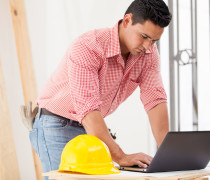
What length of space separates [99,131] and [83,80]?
0.23 meters

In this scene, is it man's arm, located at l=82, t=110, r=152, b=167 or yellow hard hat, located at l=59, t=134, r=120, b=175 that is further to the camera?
man's arm, located at l=82, t=110, r=152, b=167

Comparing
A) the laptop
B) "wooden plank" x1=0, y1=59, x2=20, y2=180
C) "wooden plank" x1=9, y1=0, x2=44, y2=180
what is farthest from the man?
"wooden plank" x1=9, y1=0, x2=44, y2=180

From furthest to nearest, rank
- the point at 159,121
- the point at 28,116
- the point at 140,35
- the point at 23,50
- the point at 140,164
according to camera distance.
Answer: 1. the point at 23,50
2. the point at 28,116
3. the point at 159,121
4. the point at 140,35
5. the point at 140,164

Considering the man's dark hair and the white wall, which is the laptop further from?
the white wall

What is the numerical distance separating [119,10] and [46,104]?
67.8 inches

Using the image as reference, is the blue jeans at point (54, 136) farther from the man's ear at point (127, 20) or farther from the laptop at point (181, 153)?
the man's ear at point (127, 20)

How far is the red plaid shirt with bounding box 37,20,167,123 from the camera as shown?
1644 mm

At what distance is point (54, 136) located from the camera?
1.85 meters

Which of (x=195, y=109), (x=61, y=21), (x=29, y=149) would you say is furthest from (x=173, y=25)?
(x=29, y=149)

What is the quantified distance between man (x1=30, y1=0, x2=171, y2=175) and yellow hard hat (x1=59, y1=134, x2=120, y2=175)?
191mm

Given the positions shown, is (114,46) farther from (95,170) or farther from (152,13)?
(95,170)

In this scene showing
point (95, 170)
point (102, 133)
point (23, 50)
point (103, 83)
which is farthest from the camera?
point (23, 50)

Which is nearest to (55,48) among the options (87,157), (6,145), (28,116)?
(6,145)

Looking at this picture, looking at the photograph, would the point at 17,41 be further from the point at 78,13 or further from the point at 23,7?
the point at 78,13
